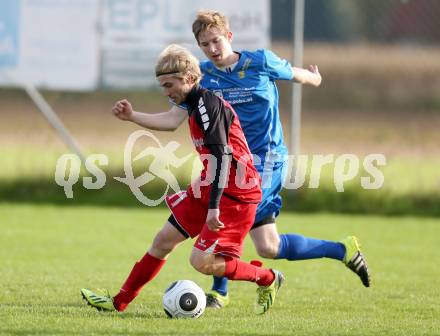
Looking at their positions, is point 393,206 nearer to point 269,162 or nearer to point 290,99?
point 290,99

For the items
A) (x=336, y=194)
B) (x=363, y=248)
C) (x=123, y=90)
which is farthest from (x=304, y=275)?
(x=123, y=90)

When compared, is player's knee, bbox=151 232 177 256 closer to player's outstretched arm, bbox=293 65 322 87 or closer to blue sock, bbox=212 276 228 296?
blue sock, bbox=212 276 228 296

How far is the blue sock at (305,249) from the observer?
242 inches

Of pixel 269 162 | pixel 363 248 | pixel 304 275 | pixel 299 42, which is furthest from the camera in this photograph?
pixel 299 42

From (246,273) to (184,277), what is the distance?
1858 mm

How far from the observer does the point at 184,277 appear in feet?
24.3

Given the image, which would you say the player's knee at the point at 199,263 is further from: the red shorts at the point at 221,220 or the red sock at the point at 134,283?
the red sock at the point at 134,283

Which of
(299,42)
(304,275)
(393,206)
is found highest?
(299,42)

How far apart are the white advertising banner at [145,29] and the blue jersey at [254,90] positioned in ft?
18.5

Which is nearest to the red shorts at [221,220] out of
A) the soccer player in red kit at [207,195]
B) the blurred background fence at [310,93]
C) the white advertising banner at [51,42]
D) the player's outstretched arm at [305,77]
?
the soccer player in red kit at [207,195]

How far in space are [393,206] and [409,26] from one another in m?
2.32

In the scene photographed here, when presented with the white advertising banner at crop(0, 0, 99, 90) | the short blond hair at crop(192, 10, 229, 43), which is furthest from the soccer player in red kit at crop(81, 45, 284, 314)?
the white advertising banner at crop(0, 0, 99, 90)

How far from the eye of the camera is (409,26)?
40.0ft

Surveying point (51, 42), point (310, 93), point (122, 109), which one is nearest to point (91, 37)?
point (51, 42)
